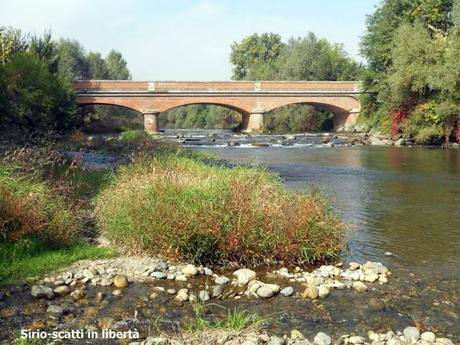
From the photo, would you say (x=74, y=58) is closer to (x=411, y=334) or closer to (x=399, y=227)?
(x=399, y=227)

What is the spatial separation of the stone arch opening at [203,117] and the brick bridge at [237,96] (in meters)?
12.0

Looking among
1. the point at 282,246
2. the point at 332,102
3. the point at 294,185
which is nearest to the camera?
the point at 282,246

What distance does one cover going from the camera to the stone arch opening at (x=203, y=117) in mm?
72562

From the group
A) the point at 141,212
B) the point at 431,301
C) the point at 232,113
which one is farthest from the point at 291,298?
the point at 232,113

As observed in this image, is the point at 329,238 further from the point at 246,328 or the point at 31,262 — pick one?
the point at 31,262

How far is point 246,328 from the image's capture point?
5.25 meters

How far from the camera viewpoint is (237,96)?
5241cm

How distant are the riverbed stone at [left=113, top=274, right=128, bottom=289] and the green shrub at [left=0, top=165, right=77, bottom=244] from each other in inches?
63.7

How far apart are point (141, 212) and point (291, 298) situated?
2.89 meters

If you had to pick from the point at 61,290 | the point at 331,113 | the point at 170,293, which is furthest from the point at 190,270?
the point at 331,113

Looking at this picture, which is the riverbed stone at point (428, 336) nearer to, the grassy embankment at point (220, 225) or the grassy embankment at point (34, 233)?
the grassy embankment at point (220, 225)

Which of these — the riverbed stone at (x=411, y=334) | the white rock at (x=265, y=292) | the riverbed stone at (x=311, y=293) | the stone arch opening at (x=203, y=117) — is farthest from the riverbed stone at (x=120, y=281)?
the stone arch opening at (x=203, y=117)

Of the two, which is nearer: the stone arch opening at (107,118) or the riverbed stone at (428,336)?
the riverbed stone at (428,336)

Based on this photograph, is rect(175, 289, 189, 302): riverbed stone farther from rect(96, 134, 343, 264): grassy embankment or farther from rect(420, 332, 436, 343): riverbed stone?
rect(420, 332, 436, 343): riverbed stone
